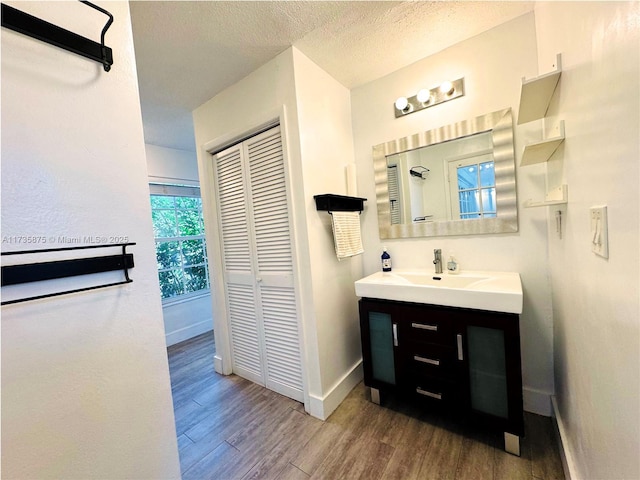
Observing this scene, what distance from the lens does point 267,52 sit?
1.69 metres

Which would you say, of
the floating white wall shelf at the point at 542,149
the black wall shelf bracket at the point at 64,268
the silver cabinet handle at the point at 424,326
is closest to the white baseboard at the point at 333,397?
the silver cabinet handle at the point at 424,326

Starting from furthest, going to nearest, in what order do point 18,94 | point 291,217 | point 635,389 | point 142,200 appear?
point 291,217 → point 142,200 → point 18,94 → point 635,389

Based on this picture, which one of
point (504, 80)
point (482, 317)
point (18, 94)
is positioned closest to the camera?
point (18, 94)

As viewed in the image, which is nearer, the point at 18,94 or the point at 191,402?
the point at 18,94

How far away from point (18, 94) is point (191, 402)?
85.3 inches

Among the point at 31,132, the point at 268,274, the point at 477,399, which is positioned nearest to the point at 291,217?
the point at 268,274

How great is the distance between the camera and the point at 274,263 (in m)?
2.00

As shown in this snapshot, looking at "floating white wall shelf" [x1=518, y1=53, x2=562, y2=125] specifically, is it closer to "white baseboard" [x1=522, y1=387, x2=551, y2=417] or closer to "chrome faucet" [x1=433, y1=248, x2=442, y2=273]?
"chrome faucet" [x1=433, y1=248, x2=442, y2=273]

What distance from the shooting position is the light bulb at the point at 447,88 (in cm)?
175

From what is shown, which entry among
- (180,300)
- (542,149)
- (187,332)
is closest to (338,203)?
(542,149)

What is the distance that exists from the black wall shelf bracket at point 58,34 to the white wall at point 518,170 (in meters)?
1.78

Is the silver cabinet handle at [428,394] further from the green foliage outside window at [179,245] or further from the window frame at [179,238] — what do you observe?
the green foliage outside window at [179,245]

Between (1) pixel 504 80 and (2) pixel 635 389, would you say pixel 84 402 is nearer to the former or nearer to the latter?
(2) pixel 635 389

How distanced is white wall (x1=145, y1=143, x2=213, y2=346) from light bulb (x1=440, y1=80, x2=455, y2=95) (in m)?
3.00
